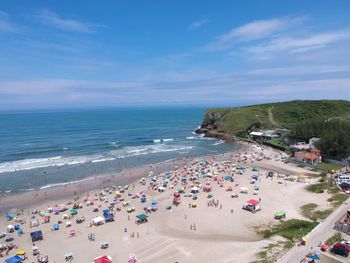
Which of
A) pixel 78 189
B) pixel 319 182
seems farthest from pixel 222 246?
pixel 78 189

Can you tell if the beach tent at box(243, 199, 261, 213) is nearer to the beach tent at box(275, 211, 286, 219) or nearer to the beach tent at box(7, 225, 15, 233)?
the beach tent at box(275, 211, 286, 219)

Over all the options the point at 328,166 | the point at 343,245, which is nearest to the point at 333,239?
the point at 343,245

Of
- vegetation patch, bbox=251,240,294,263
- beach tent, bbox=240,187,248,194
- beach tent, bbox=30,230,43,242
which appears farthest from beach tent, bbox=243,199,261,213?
beach tent, bbox=30,230,43,242

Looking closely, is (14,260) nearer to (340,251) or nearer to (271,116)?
(340,251)

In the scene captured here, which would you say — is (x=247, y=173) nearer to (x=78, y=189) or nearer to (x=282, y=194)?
(x=282, y=194)

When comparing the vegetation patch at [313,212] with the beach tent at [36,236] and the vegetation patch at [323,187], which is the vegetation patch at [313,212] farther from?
the beach tent at [36,236]

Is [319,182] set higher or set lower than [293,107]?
lower
